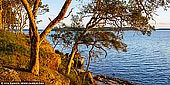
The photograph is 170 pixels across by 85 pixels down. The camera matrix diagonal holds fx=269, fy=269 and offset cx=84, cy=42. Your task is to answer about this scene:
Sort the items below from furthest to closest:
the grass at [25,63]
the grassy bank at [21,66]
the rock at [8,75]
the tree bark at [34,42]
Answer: the grass at [25,63] → the grassy bank at [21,66] → the tree bark at [34,42] → the rock at [8,75]

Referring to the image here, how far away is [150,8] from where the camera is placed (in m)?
10.8

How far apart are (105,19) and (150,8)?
6768mm

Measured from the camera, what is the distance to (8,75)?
8844mm

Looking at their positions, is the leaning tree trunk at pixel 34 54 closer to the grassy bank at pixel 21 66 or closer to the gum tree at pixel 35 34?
the gum tree at pixel 35 34

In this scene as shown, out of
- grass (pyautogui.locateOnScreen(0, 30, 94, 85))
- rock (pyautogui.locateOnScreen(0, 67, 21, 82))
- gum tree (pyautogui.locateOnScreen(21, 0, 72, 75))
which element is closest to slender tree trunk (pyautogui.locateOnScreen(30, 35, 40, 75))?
gum tree (pyautogui.locateOnScreen(21, 0, 72, 75))

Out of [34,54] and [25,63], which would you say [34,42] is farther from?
[25,63]

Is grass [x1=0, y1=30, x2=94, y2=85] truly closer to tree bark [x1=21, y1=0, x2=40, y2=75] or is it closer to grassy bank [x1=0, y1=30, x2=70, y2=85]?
grassy bank [x1=0, y1=30, x2=70, y2=85]

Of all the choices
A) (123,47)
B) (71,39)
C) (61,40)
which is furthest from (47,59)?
(61,40)

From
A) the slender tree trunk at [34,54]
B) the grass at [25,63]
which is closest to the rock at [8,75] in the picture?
the grass at [25,63]

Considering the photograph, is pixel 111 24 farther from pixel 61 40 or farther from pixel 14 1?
pixel 14 1

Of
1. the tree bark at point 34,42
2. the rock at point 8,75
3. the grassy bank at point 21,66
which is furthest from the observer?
the grassy bank at point 21,66

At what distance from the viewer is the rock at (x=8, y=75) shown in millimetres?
8703

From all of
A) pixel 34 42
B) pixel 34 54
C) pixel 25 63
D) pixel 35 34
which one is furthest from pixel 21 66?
pixel 35 34

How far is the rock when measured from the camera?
28.6 feet
